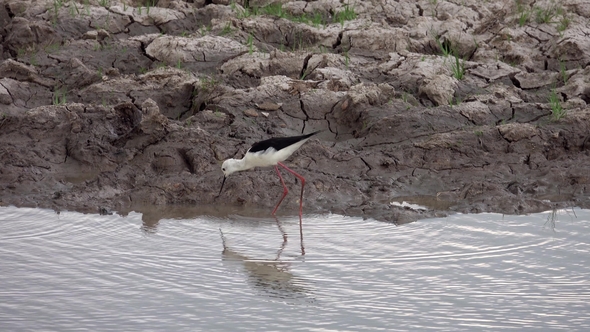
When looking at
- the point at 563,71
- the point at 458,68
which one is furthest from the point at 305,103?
the point at 563,71

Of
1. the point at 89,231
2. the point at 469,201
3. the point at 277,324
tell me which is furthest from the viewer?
the point at 469,201

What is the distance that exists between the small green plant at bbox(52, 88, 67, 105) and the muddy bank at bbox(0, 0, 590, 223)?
0.03m

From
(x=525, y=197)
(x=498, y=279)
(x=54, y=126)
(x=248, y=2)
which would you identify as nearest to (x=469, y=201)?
(x=525, y=197)

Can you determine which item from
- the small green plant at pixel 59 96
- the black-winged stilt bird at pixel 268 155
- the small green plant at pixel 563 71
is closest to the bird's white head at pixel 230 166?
the black-winged stilt bird at pixel 268 155

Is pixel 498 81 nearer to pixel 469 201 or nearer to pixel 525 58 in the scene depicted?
pixel 525 58

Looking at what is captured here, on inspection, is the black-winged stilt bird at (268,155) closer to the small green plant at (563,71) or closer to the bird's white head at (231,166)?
the bird's white head at (231,166)

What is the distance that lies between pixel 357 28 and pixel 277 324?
554cm

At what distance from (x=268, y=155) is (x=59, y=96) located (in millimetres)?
2822

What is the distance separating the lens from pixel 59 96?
8430 millimetres

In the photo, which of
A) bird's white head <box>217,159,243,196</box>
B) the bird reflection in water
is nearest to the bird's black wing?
bird's white head <box>217,159,243,196</box>

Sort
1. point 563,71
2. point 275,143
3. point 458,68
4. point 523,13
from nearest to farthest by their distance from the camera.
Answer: point 275,143 < point 458,68 < point 563,71 < point 523,13

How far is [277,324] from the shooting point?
14.7 feet

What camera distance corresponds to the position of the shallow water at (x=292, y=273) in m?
4.52

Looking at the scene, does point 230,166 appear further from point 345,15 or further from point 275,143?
point 345,15
